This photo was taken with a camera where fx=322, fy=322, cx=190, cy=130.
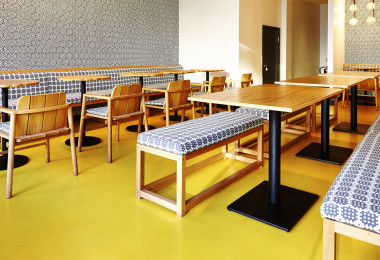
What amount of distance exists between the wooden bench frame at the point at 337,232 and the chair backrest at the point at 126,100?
2.69 meters

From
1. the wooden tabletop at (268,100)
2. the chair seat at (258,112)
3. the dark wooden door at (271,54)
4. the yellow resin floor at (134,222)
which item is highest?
the dark wooden door at (271,54)

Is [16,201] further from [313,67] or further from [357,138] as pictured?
[313,67]

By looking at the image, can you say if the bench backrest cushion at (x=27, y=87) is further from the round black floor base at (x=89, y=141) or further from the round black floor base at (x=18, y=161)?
the round black floor base at (x=18, y=161)

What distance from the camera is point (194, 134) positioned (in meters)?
2.52

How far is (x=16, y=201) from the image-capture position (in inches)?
104

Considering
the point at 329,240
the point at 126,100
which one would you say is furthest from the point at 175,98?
the point at 329,240

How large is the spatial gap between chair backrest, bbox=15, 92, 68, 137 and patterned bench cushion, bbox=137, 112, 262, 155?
0.94m

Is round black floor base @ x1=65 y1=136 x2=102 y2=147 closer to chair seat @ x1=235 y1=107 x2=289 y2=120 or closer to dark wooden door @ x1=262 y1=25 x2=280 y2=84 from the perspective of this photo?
chair seat @ x1=235 y1=107 x2=289 y2=120

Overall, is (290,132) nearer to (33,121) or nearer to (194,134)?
(194,134)

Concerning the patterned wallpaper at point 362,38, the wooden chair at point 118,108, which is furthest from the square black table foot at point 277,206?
the patterned wallpaper at point 362,38

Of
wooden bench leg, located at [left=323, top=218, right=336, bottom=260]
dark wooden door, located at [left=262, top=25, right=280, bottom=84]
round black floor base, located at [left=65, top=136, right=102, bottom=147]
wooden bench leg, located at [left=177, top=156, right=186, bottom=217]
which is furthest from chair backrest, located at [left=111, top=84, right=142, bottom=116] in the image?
dark wooden door, located at [left=262, top=25, right=280, bottom=84]

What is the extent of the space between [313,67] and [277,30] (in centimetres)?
391

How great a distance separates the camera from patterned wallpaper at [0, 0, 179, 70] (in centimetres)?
504

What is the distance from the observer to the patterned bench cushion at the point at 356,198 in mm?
1410
